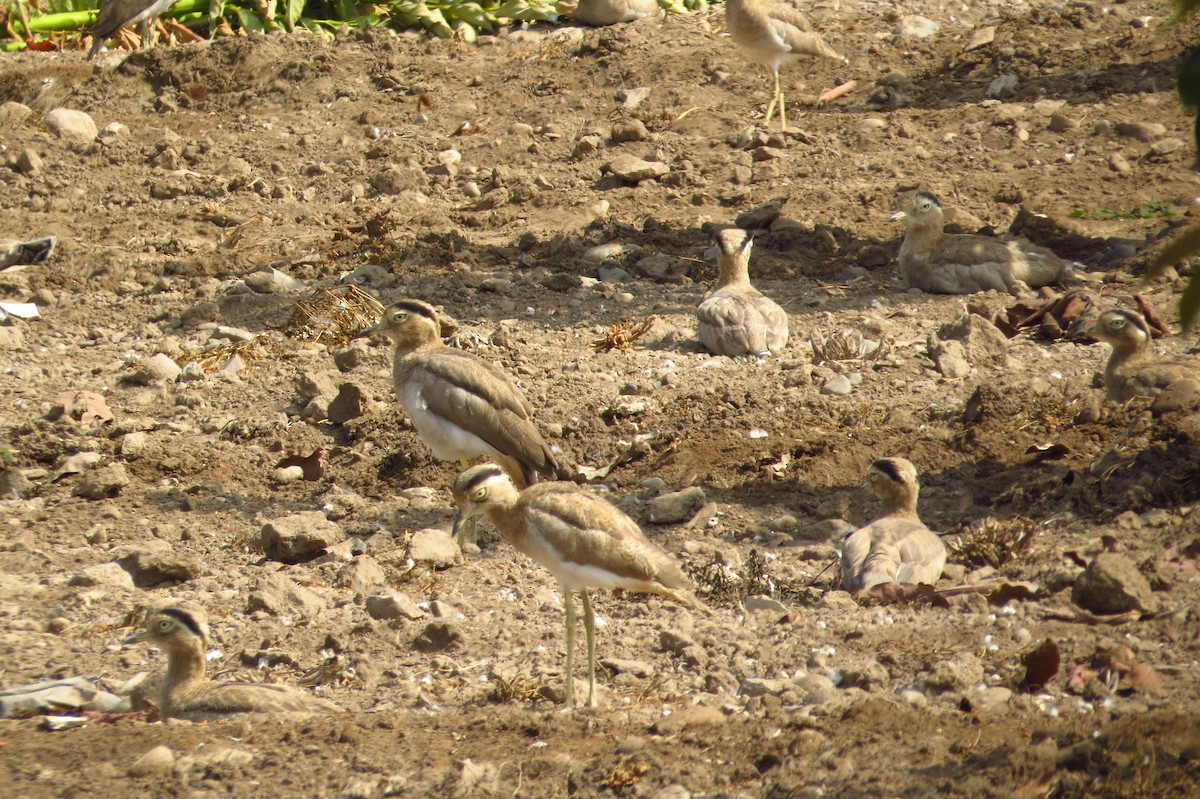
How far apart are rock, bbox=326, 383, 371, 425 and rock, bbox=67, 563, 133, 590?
85.3 inches

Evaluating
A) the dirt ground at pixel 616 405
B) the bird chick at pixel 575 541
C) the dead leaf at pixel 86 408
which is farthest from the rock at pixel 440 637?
the dead leaf at pixel 86 408

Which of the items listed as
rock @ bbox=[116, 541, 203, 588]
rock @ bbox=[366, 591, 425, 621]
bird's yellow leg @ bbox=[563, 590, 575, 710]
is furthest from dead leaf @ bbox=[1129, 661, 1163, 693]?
rock @ bbox=[116, 541, 203, 588]

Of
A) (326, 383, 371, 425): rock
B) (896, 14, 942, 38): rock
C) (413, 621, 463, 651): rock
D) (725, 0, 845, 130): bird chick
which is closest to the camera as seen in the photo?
(413, 621, 463, 651): rock

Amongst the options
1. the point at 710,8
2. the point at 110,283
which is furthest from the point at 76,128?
the point at 710,8

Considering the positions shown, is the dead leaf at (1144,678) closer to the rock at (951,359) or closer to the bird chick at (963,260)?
the rock at (951,359)

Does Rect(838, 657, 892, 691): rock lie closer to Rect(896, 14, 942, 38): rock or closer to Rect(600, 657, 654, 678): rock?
Rect(600, 657, 654, 678): rock

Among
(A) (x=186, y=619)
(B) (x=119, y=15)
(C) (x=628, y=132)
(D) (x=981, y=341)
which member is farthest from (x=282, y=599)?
(B) (x=119, y=15)

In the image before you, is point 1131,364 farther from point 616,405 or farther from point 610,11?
point 610,11

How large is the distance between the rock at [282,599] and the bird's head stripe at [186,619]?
0.75 metres

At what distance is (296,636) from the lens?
6.78 m

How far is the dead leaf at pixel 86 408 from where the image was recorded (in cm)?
934

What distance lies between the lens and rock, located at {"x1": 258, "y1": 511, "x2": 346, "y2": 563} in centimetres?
764

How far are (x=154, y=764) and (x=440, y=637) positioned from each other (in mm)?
1744

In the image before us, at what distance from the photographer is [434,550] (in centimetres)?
760
